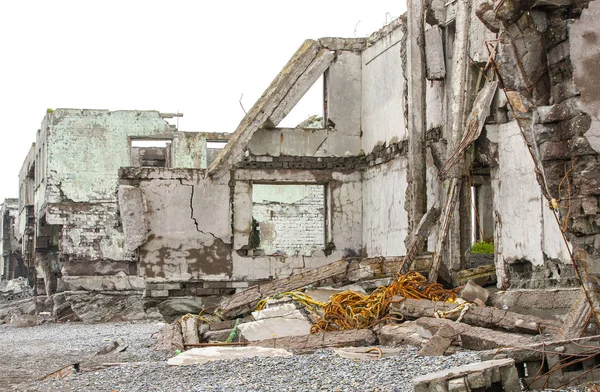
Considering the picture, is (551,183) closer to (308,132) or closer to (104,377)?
(104,377)

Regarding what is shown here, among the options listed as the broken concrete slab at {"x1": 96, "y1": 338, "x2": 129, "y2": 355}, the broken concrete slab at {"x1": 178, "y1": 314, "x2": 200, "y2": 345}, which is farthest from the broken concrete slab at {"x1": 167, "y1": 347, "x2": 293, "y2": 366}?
the broken concrete slab at {"x1": 96, "y1": 338, "x2": 129, "y2": 355}

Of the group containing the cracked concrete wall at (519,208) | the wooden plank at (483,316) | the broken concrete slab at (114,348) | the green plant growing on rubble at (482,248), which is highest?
the cracked concrete wall at (519,208)

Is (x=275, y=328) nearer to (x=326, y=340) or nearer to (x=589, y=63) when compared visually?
(x=326, y=340)

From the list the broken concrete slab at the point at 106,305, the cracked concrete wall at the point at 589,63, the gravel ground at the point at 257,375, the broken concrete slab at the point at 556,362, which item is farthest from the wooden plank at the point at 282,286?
the broken concrete slab at the point at 106,305

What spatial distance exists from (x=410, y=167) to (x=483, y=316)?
451cm

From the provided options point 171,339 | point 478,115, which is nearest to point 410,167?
point 478,115

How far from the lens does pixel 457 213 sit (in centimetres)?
1212

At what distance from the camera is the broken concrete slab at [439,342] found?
7.95 meters

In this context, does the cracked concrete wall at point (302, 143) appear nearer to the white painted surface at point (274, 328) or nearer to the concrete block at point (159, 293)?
the concrete block at point (159, 293)

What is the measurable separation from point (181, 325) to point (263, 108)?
4.91 m

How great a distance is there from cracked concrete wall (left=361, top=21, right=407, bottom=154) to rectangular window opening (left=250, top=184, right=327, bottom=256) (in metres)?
13.2

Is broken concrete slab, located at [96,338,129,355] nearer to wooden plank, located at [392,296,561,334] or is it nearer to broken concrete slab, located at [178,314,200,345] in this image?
broken concrete slab, located at [178,314,200,345]

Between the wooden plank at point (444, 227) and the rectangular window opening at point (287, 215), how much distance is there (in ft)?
56.2

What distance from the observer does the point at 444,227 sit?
11.7 m
